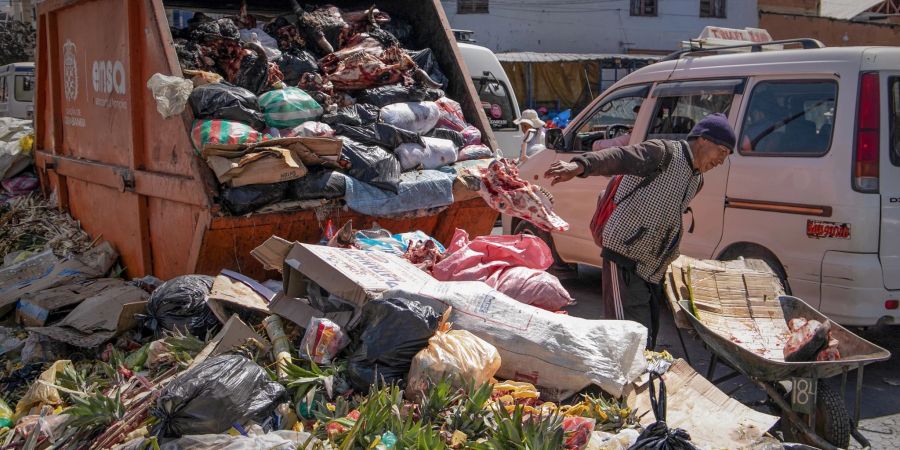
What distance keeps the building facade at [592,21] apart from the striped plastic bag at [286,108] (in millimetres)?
20560

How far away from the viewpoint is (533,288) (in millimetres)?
3988

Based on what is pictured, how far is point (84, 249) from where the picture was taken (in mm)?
5871

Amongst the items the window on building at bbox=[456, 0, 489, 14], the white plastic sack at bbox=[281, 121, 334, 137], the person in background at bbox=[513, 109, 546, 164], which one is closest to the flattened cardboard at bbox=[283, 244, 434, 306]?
the white plastic sack at bbox=[281, 121, 334, 137]

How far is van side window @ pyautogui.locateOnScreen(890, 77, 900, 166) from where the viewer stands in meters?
4.71

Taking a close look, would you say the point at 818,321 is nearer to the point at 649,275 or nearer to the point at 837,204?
the point at 649,275

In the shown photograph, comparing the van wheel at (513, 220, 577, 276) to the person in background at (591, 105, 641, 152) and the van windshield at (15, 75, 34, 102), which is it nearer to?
the person in background at (591, 105, 641, 152)

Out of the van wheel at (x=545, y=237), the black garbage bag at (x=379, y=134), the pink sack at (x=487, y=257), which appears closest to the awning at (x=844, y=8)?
the van wheel at (x=545, y=237)

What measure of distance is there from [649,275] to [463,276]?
3.21ft

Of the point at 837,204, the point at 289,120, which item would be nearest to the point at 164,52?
the point at 289,120

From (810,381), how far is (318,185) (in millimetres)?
2647

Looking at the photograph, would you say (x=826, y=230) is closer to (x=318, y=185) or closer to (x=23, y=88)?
(x=318, y=185)

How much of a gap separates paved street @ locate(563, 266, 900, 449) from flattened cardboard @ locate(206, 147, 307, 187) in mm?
2316

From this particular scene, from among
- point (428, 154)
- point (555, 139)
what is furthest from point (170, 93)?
point (555, 139)

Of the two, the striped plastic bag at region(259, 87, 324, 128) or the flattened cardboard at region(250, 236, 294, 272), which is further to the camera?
the striped plastic bag at region(259, 87, 324, 128)
